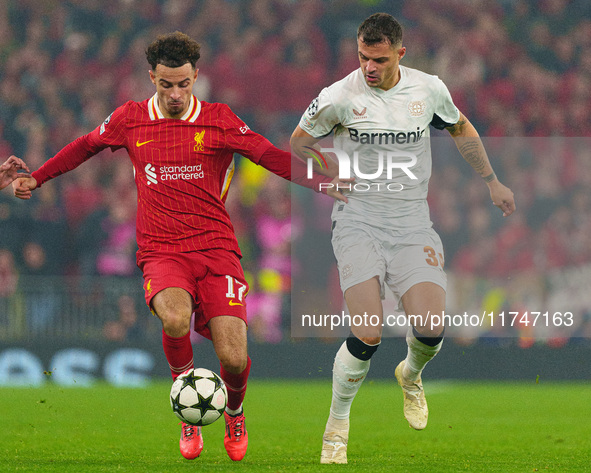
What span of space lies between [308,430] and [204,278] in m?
2.46

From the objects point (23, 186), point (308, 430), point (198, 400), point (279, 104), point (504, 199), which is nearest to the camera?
point (198, 400)

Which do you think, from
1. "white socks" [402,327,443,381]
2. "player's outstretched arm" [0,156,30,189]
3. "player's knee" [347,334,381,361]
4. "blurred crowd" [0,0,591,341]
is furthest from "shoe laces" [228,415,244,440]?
"blurred crowd" [0,0,591,341]

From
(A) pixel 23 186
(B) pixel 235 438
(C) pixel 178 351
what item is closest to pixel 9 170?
(A) pixel 23 186

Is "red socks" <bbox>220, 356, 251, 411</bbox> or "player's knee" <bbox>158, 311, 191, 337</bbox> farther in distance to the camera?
"red socks" <bbox>220, 356, 251, 411</bbox>

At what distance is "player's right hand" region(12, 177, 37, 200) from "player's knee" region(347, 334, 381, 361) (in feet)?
7.43

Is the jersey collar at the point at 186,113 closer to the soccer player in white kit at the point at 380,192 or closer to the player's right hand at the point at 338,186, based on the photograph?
the soccer player in white kit at the point at 380,192

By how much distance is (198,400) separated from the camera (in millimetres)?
Result: 5473

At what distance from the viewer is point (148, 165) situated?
235 inches

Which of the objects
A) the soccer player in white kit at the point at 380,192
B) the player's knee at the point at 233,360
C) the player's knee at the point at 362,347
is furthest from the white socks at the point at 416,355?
the player's knee at the point at 233,360

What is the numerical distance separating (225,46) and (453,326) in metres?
6.79

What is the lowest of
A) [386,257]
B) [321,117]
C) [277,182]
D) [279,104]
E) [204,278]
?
[204,278]

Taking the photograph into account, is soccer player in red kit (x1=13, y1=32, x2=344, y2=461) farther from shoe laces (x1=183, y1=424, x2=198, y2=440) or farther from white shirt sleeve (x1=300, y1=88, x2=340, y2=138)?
white shirt sleeve (x1=300, y1=88, x2=340, y2=138)

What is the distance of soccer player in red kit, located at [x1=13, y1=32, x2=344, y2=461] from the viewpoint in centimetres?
588

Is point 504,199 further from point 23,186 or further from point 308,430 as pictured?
point 23,186
